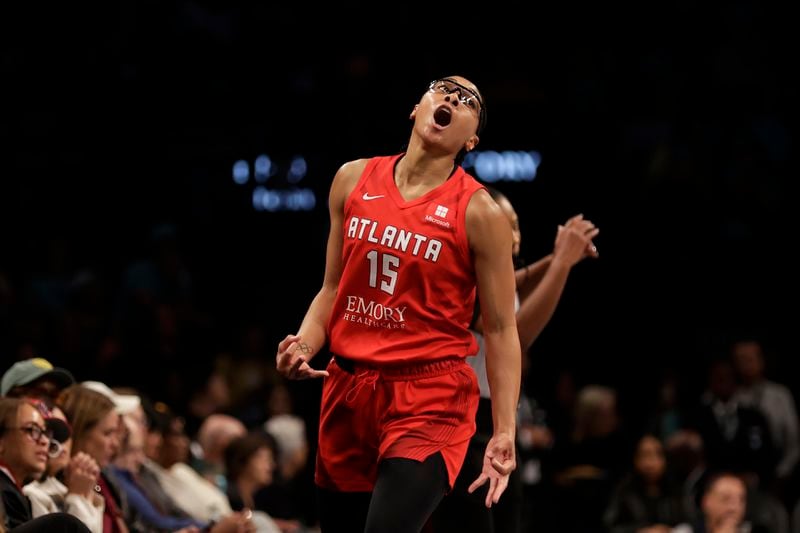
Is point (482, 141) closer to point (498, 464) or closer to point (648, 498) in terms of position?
point (648, 498)

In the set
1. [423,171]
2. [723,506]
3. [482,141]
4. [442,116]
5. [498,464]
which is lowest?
[723,506]

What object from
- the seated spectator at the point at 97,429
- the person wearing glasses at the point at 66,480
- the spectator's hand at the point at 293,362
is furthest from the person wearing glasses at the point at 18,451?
the spectator's hand at the point at 293,362

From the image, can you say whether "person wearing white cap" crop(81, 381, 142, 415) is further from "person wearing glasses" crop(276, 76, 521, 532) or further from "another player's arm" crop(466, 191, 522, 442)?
"another player's arm" crop(466, 191, 522, 442)

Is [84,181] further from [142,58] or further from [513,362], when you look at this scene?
[513,362]

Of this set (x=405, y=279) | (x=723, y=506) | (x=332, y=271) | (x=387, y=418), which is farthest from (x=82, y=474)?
(x=723, y=506)

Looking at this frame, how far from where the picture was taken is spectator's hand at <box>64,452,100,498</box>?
4.83 meters

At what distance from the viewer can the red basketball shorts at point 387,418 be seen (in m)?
3.67

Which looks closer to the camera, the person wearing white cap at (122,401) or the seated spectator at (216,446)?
the person wearing white cap at (122,401)

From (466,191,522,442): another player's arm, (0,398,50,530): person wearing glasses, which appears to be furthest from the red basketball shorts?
(0,398,50,530): person wearing glasses

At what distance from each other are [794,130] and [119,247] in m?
4.81

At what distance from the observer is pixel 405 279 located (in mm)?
3697

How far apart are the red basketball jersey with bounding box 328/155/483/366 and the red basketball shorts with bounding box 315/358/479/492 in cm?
5

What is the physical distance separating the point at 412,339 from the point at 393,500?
436 mm

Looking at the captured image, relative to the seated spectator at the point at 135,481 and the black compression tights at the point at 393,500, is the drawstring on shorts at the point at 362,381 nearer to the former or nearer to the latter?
the black compression tights at the point at 393,500
